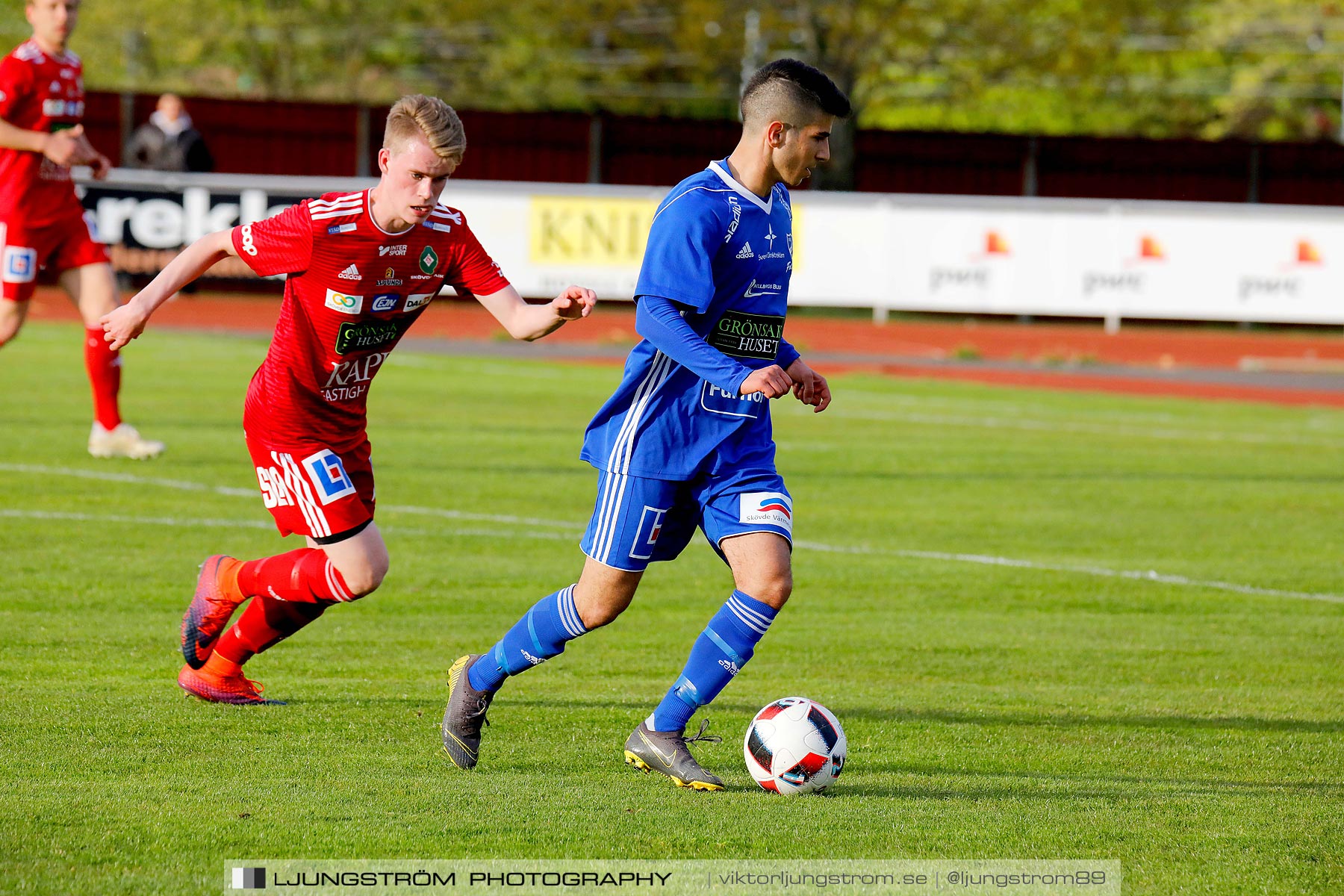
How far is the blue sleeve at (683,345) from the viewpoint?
456 cm

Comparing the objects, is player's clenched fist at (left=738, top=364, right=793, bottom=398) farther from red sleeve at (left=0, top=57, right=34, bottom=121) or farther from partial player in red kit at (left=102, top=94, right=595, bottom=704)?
red sleeve at (left=0, top=57, right=34, bottom=121)

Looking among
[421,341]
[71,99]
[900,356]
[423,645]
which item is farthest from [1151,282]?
[423,645]

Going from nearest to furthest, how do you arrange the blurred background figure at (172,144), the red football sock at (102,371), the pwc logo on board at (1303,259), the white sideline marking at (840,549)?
1. the white sideline marking at (840,549)
2. the red football sock at (102,371)
3. the blurred background figure at (172,144)
4. the pwc logo on board at (1303,259)

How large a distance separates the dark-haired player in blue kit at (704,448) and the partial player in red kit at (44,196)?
5441 mm

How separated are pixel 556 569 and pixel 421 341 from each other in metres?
13.7

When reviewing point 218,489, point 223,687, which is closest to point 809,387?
point 223,687

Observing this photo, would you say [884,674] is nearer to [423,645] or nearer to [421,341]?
[423,645]

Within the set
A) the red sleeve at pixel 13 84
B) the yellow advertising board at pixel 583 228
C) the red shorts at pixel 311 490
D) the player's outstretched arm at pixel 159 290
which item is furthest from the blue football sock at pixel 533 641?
the yellow advertising board at pixel 583 228

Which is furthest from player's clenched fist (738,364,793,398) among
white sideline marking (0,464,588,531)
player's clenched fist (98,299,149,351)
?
white sideline marking (0,464,588,531)

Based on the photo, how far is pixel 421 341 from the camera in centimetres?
2142

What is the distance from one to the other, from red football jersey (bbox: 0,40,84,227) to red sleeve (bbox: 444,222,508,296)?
17.6ft

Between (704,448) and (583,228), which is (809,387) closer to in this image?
(704,448)

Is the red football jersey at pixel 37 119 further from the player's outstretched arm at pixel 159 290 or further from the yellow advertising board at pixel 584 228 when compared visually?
the yellow advertising board at pixel 584 228

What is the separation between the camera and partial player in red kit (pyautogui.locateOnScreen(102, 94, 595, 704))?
4.94 m
